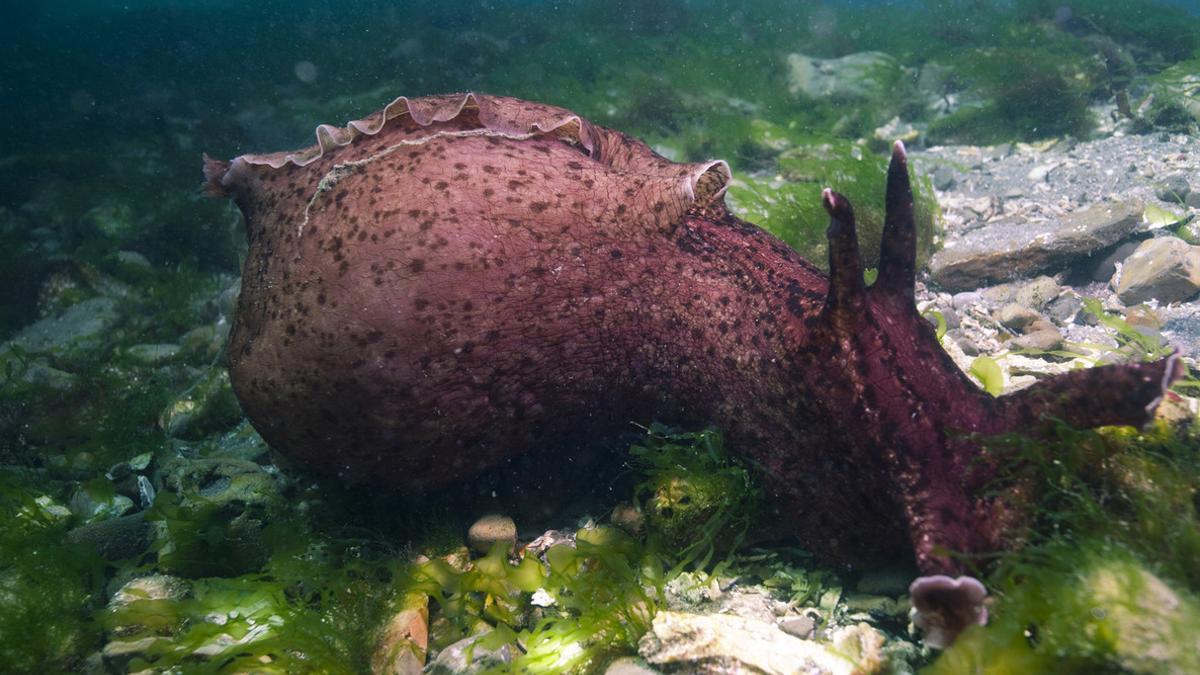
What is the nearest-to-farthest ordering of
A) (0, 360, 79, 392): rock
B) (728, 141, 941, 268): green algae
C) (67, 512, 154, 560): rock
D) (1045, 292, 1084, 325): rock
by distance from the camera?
(67, 512, 154, 560): rock, (1045, 292, 1084, 325): rock, (728, 141, 941, 268): green algae, (0, 360, 79, 392): rock

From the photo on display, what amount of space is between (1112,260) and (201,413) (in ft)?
26.0

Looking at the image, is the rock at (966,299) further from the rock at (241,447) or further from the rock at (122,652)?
the rock at (122,652)

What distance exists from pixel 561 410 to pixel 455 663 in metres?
1.28

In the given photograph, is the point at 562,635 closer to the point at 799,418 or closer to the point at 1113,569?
the point at 799,418

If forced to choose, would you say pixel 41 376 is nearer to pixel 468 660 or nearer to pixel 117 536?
pixel 117 536

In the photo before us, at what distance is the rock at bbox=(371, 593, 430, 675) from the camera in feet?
8.84

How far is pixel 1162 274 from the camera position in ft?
14.7

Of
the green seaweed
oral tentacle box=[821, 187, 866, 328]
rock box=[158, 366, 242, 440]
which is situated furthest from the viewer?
rock box=[158, 366, 242, 440]


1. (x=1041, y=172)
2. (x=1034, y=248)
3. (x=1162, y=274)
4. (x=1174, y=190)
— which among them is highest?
(x=1041, y=172)

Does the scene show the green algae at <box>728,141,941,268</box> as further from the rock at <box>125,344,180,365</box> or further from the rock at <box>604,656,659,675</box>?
the rock at <box>125,344,180,365</box>

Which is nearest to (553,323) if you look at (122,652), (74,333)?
(122,652)

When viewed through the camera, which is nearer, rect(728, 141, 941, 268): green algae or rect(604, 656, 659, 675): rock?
rect(604, 656, 659, 675): rock

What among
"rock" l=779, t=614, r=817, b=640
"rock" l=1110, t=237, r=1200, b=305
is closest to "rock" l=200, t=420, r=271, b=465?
"rock" l=779, t=614, r=817, b=640

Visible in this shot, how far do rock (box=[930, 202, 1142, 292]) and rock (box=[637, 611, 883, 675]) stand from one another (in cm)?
414
